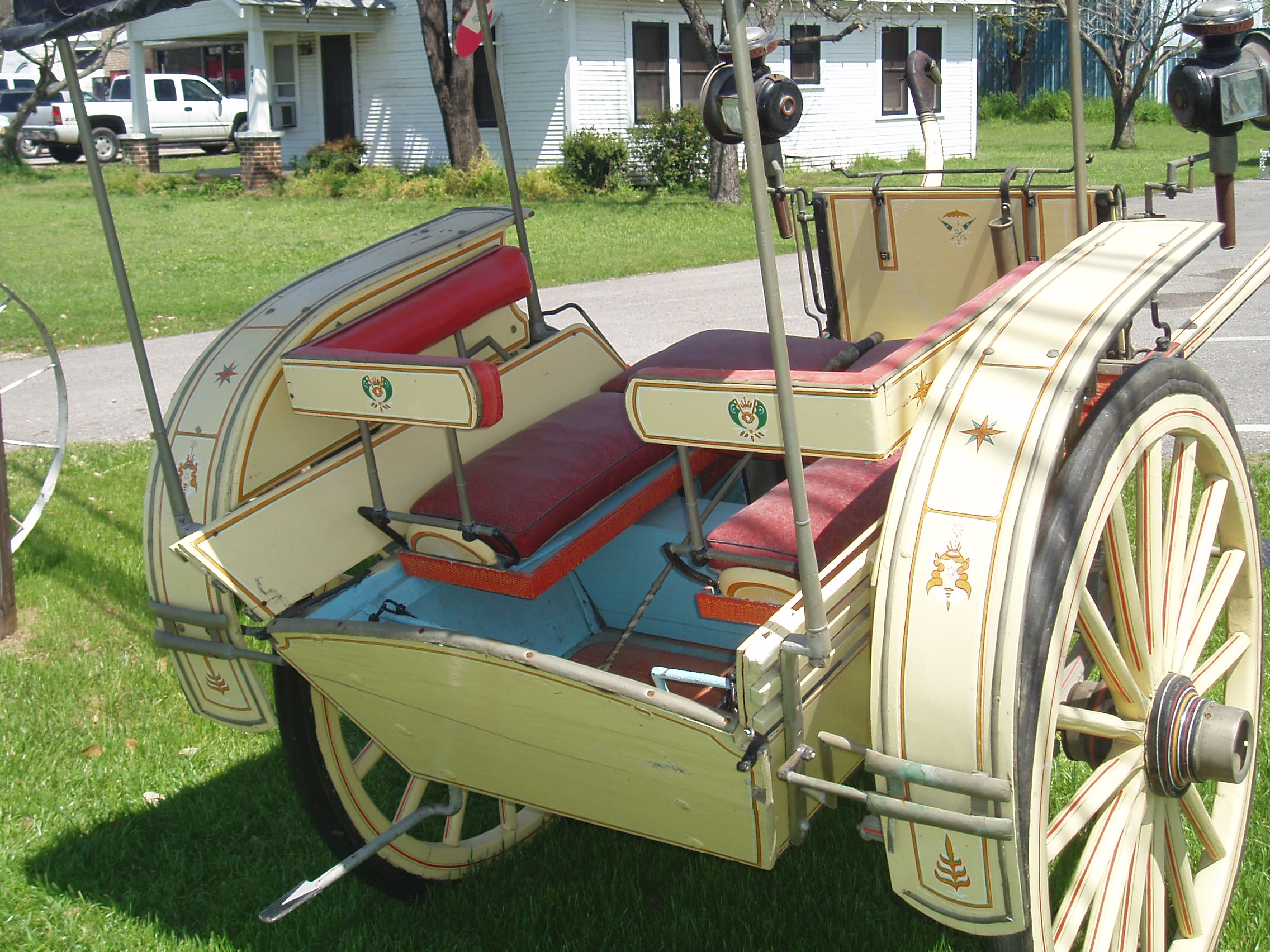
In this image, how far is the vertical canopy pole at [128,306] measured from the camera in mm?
2100

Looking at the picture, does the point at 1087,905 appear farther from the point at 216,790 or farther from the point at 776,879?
the point at 216,790

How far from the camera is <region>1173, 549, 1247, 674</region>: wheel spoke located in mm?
2199

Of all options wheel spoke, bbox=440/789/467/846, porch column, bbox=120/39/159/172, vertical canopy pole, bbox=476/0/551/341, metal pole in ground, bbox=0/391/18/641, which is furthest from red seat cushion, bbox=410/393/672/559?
porch column, bbox=120/39/159/172

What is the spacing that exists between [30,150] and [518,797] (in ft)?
94.5

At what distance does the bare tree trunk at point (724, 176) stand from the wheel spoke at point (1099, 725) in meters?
13.5

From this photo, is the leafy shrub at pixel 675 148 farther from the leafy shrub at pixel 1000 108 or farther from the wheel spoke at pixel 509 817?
the wheel spoke at pixel 509 817

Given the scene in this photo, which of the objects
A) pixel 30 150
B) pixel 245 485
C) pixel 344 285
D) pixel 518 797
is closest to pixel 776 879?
pixel 518 797

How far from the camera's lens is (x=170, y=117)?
88.7ft

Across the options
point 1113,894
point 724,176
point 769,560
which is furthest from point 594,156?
point 1113,894

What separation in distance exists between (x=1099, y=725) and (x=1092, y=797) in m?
0.12

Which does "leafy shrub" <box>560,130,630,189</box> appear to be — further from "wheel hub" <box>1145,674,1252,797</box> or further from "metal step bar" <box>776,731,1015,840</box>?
"metal step bar" <box>776,731,1015,840</box>

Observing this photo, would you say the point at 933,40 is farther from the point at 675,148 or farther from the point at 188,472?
the point at 188,472

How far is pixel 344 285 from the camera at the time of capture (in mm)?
2668

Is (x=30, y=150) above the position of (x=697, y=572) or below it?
above
